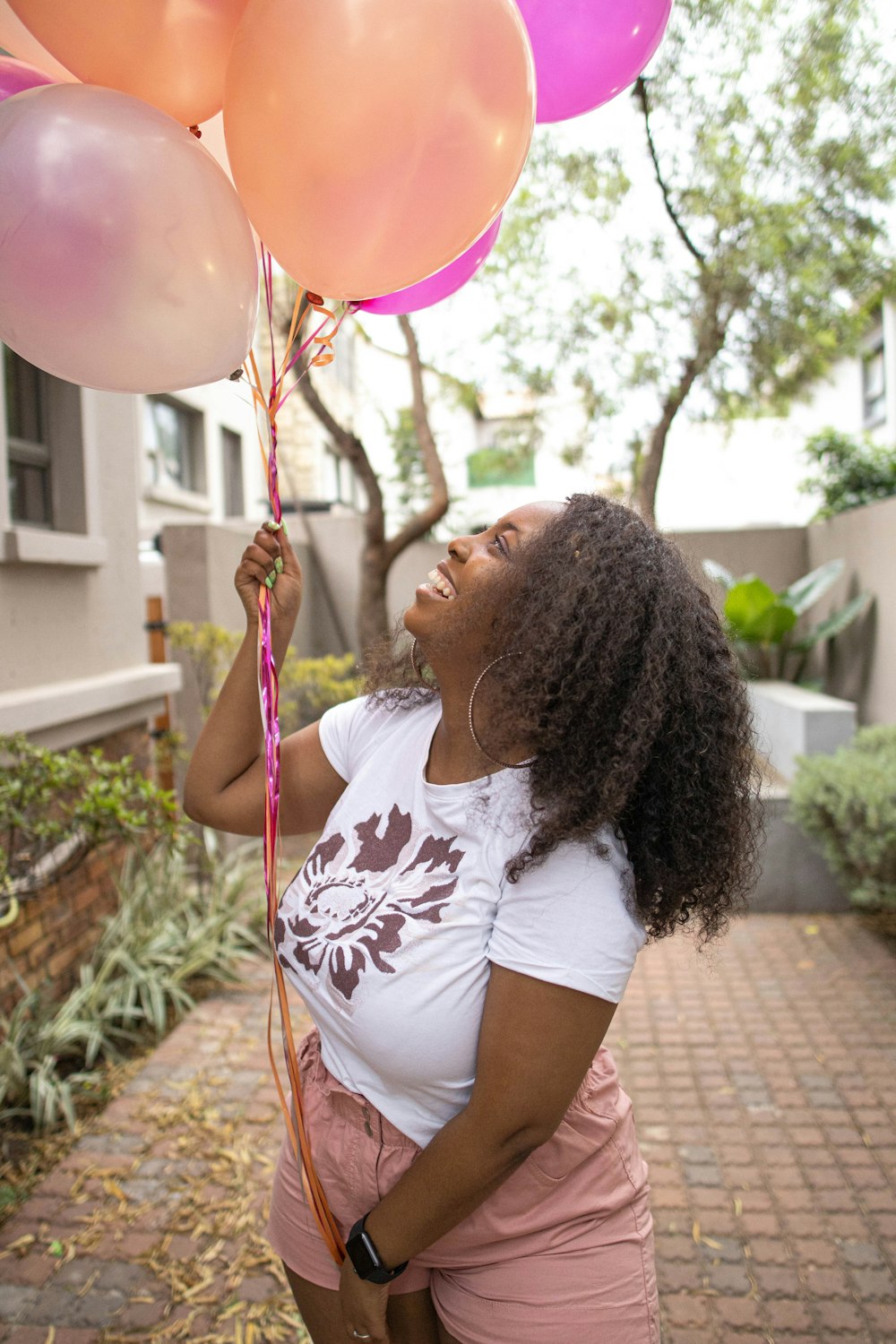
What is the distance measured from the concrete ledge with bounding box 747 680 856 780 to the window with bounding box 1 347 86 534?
3.68m

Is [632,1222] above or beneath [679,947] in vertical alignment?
A: above

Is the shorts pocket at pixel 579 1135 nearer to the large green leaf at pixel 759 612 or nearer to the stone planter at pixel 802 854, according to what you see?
the stone planter at pixel 802 854

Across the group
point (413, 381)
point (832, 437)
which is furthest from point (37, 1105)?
point (832, 437)

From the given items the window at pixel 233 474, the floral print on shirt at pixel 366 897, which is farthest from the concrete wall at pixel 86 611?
the window at pixel 233 474

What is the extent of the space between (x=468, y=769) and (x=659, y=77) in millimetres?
6598

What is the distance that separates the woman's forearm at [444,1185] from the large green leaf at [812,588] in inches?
317

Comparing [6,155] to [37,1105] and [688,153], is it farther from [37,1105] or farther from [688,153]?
[688,153]

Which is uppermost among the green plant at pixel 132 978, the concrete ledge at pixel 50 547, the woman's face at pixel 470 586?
the concrete ledge at pixel 50 547

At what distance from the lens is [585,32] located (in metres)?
1.80

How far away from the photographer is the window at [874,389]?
13.4 metres

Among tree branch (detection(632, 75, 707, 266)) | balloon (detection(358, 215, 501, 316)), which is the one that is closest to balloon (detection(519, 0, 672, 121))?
balloon (detection(358, 215, 501, 316))

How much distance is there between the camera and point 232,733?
1847mm

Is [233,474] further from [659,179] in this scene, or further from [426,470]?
[659,179]

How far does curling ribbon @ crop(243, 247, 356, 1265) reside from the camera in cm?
159
